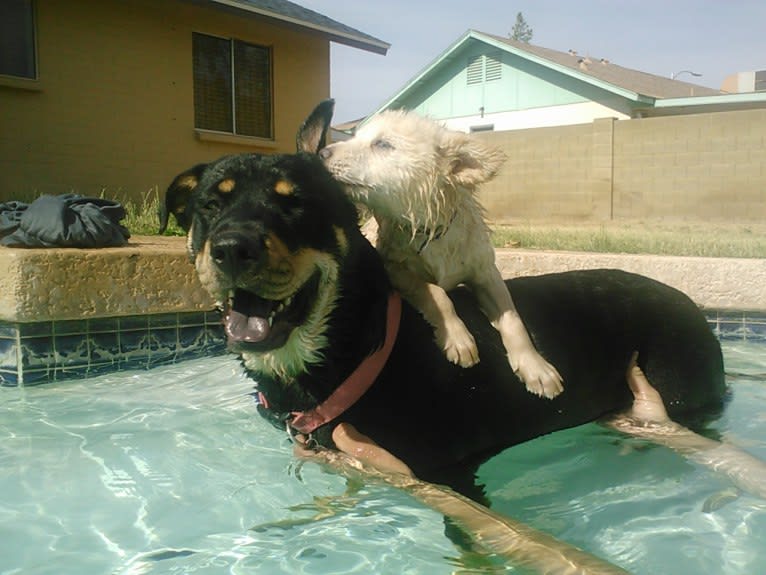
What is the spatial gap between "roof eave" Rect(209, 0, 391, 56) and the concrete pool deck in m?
7.85

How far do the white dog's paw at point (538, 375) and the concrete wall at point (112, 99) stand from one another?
9.33 meters

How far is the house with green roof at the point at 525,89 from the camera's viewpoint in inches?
982

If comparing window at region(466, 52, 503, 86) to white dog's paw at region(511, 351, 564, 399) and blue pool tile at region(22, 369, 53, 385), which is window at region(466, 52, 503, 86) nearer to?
blue pool tile at region(22, 369, 53, 385)

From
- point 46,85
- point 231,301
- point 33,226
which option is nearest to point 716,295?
point 231,301

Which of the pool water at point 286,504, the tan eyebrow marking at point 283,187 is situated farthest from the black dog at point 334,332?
the pool water at point 286,504

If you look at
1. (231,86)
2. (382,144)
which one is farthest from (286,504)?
(231,86)

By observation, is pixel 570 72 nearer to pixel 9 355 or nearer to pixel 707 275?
pixel 707 275

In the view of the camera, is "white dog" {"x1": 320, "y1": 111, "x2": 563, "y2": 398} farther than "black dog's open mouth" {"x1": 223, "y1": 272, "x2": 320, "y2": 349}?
Yes

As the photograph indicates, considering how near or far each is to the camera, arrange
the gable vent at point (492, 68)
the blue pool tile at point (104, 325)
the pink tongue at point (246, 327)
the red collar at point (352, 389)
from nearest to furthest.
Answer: the pink tongue at point (246, 327) → the red collar at point (352, 389) → the blue pool tile at point (104, 325) → the gable vent at point (492, 68)

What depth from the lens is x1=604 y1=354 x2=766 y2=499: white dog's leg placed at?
10.1ft

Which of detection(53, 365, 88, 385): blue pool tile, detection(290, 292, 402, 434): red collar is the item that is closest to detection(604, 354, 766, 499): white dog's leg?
detection(290, 292, 402, 434): red collar

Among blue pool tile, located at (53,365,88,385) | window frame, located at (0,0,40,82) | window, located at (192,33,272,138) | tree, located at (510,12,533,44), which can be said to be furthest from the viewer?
tree, located at (510,12,533,44)

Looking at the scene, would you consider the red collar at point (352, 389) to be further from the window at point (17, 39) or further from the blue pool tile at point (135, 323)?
the window at point (17, 39)

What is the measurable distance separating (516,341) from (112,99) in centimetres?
1073
